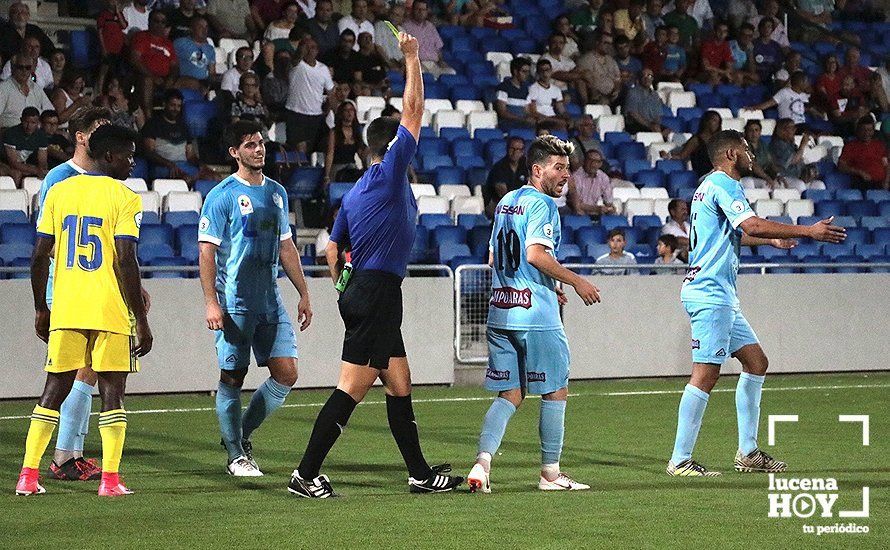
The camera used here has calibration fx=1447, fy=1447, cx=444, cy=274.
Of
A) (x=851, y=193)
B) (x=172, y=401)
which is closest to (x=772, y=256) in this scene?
(x=851, y=193)

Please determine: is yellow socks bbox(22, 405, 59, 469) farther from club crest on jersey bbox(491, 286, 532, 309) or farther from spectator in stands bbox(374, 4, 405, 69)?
spectator in stands bbox(374, 4, 405, 69)

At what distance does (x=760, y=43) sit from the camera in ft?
80.2

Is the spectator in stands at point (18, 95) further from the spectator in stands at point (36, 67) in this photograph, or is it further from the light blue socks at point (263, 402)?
the light blue socks at point (263, 402)

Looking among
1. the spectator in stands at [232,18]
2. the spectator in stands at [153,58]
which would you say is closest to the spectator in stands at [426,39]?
the spectator in stands at [232,18]

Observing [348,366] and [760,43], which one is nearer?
[348,366]

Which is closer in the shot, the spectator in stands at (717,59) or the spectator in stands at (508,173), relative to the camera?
the spectator in stands at (508,173)

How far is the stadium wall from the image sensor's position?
14.7 meters

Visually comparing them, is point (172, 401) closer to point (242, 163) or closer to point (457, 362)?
point (457, 362)

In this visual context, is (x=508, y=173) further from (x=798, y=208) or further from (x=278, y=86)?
(x=798, y=208)

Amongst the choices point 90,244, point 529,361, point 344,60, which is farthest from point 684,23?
point 90,244

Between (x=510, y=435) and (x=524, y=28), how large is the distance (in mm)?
12577

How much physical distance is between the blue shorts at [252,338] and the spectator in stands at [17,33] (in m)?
9.40

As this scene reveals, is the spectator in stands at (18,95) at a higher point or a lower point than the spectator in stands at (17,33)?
lower

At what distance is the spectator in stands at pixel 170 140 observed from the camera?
56.0 feet
